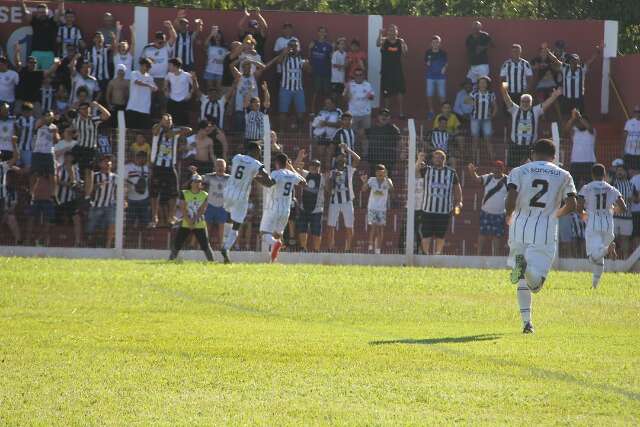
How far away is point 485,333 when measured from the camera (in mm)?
13742

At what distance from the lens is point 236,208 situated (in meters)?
22.6

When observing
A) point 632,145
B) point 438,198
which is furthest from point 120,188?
point 632,145

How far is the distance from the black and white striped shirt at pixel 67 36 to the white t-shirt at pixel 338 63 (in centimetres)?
525

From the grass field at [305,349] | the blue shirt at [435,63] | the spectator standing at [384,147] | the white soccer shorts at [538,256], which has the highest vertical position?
the blue shirt at [435,63]

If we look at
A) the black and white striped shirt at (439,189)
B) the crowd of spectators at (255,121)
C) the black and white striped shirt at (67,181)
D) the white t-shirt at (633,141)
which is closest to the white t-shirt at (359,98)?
the crowd of spectators at (255,121)

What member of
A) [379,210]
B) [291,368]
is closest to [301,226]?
[379,210]

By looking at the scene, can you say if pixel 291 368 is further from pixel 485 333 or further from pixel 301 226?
pixel 301 226

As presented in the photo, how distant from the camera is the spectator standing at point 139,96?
25641 mm

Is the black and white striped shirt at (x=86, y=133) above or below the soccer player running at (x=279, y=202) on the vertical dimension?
above

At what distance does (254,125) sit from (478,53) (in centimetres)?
603

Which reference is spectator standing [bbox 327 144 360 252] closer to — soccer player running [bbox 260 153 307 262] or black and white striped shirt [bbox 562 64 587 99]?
soccer player running [bbox 260 153 307 262]

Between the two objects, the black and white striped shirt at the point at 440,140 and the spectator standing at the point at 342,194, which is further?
the black and white striped shirt at the point at 440,140

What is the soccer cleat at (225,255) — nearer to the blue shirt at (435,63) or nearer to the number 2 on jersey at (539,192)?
the blue shirt at (435,63)

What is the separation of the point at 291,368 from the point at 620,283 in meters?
10.9
